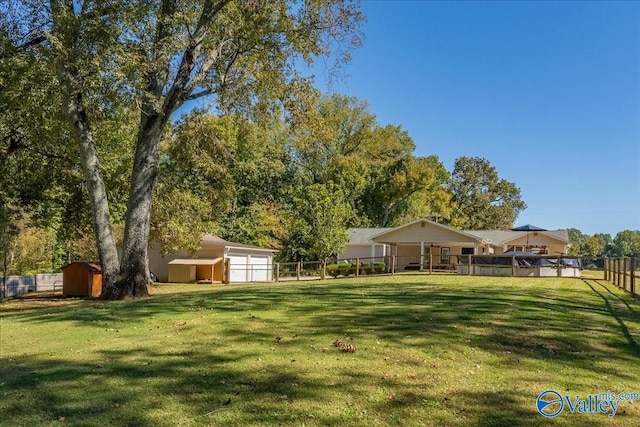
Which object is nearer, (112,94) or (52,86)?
(112,94)

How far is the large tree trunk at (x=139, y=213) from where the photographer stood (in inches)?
503

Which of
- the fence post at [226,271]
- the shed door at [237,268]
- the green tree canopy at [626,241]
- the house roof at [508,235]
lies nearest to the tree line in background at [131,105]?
the fence post at [226,271]

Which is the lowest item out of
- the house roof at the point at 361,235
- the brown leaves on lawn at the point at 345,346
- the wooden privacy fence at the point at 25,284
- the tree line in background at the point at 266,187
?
the wooden privacy fence at the point at 25,284

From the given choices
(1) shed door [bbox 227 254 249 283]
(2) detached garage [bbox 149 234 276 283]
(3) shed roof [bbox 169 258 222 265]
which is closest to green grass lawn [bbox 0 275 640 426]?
(3) shed roof [bbox 169 258 222 265]

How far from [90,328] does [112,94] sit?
6.58 meters

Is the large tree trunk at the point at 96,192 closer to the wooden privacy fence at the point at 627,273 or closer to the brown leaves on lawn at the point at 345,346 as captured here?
the brown leaves on lawn at the point at 345,346

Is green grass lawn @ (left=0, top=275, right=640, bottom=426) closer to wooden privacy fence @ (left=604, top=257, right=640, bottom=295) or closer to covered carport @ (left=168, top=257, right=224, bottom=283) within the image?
wooden privacy fence @ (left=604, top=257, right=640, bottom=295)

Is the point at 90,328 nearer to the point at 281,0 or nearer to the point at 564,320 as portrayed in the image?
the point at 564,320

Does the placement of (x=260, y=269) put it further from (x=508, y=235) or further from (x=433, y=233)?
(x=508, y=235)

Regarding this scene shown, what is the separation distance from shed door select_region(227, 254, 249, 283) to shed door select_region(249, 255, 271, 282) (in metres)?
0.64

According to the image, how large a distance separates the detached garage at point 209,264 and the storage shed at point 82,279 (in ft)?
31.8

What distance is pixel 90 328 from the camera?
7355 millimetres

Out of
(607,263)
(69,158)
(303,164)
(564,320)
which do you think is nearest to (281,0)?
(69,158)

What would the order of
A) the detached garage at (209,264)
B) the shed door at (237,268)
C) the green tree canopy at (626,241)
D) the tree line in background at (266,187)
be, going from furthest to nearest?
the green tree canopy at (626,241) → the shed door at (237,268) → the detached garage at (209,264) → the tree line in background at (266,187)
